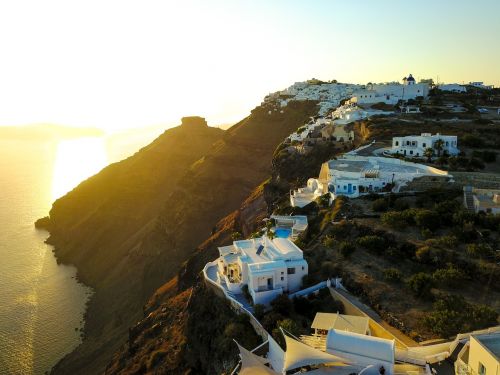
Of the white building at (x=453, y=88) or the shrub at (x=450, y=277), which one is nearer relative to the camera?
the shrub at (x=450, y=277)

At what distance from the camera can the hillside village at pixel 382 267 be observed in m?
17.6

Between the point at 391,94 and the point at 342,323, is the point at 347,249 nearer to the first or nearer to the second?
the point at 342,323

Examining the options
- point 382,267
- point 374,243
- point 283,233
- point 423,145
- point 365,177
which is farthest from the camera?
point 423,145

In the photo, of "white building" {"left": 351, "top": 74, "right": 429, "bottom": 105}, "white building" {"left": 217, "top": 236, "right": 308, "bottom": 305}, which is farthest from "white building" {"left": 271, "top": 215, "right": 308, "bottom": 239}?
"white building" {"left": 351, "top": 74, "right": 429, "bottom": 105}

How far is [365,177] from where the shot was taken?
3459 cm

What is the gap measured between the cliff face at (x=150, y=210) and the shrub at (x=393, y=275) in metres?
27.5

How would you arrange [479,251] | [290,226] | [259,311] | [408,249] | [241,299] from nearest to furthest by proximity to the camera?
1. [259,311]
2. [479,251]
3. [408,249]
4. [241,299]
5. [290,226]

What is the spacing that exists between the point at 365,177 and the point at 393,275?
38.6 feet

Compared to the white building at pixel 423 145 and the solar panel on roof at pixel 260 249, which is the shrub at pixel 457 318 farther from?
the white building at pixel 423 145

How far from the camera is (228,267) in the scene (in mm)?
28969

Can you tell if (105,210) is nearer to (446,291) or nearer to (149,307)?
(149,307)

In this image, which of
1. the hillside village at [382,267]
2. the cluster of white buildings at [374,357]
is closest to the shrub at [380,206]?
the hillside village at [382,267]

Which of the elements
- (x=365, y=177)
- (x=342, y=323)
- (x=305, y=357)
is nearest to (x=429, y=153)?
(x=365, y=177)

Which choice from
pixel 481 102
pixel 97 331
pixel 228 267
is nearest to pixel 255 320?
pixel 228 267
